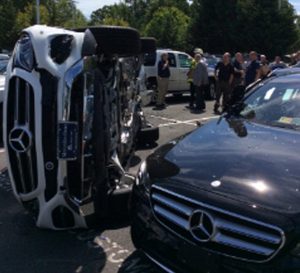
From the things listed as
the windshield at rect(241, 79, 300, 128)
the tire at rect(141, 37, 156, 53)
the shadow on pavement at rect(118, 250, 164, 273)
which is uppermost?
the tire at rect(141, 37, 156, 53)

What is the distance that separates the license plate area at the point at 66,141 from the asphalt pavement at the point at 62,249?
2.72 feet

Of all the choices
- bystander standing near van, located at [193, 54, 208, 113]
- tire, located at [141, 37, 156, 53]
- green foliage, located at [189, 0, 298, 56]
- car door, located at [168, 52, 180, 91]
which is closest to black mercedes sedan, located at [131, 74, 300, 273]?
tire, located at [141, 37, 156, 53]

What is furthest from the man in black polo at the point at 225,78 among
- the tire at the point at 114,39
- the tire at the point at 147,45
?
the tire at the point at 114,39

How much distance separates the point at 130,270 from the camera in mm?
4016

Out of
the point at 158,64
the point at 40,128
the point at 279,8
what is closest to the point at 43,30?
the point at 40,128

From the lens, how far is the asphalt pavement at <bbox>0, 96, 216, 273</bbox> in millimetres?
4078

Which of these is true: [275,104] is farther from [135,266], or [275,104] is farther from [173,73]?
[173,73]

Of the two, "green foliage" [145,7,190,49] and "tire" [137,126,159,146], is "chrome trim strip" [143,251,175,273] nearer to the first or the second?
"tire" [137,126,159,146]

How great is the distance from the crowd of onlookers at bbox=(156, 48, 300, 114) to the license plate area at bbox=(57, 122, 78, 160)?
9019mm

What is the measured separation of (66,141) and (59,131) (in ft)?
0.32

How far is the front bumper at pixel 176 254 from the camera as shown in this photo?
279cm

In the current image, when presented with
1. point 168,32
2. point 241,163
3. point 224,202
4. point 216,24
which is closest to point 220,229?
point 224,202

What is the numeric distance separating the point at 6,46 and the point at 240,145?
45.5 meters

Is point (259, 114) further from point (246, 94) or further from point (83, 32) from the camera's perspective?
point (83, 32)
